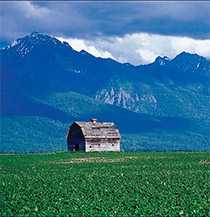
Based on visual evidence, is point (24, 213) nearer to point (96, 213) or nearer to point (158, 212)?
point (96, 213)

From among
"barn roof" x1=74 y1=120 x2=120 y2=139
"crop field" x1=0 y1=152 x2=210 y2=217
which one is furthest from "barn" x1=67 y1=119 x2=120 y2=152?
"crop field" x1=0 y1=152 x2=210 y2=217

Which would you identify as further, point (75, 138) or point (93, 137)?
point (75, 138)

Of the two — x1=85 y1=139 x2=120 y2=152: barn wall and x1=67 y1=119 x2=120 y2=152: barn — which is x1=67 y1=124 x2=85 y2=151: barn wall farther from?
x1=85 y1=139 x2=120 y2=152: barn wall

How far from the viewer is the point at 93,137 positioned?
3807 inches

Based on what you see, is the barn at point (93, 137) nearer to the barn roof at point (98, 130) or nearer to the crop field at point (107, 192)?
the barn roof at point (98, 130)

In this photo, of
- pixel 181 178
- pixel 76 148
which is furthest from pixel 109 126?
pixel 181 178

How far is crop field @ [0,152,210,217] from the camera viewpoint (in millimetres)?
31203

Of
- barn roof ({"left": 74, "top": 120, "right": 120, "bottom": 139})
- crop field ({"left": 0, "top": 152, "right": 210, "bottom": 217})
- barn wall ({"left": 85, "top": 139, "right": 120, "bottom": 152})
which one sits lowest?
crop field ({"left": 0, "top": 152, "right": 210, "bottom": 217})

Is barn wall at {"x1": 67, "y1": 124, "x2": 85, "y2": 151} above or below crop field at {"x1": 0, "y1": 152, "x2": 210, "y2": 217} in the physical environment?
above

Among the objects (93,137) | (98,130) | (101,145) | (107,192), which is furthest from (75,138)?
(107,192)

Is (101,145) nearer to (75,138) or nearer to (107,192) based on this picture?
(75,138)

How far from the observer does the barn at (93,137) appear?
317ft

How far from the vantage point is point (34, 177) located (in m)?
47.1

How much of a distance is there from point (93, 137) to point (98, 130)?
5.61 feet
